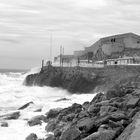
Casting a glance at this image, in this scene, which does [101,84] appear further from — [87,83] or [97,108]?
[97,108]

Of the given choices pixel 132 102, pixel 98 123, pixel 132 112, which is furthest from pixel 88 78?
pixel 98 123

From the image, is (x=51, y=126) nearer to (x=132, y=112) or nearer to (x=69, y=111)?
(x=69, y=111)

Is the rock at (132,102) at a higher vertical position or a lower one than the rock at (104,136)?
higher

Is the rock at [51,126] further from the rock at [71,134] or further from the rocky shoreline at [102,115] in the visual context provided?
the rock at [71,134]

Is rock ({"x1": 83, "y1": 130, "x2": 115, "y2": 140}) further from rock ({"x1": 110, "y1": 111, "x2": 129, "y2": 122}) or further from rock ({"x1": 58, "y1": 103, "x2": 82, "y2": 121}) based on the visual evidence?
rock ({"x1": 58, "y1": 103, "x2": 82, "y2": 121})

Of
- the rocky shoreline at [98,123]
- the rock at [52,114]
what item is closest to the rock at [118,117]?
the rocky shoreline at [98,123]

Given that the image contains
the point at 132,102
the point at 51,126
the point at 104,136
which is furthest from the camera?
the point at 51,126

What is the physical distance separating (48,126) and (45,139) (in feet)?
8.26

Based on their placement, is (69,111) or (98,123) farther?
(69,111)

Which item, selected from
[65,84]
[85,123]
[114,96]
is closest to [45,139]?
[85,123]

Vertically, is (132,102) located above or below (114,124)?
above

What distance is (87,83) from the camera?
3431 centimetres

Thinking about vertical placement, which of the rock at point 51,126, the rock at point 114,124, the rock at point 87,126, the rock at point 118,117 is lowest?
the rock at point 51,126

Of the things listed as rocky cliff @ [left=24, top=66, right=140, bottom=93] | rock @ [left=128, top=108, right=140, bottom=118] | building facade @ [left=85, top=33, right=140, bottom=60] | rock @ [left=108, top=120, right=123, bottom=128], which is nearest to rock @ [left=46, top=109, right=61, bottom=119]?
rock @ [left=128, top=108, right=140, bottom=118]
